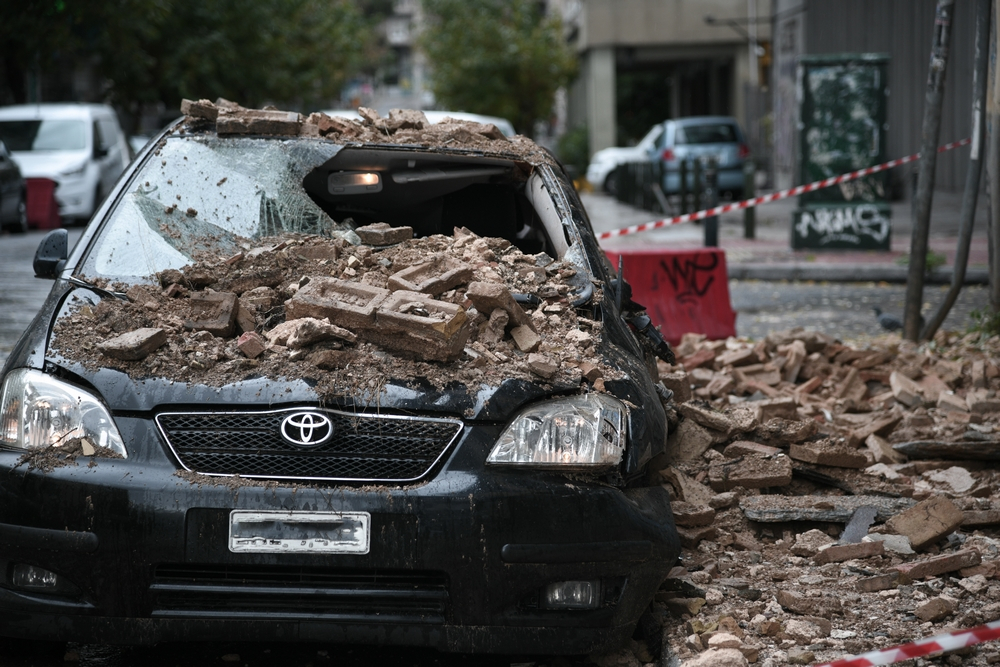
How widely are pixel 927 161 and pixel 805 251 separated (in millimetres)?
6675

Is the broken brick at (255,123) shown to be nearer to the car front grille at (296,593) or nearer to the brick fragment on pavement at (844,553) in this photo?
the car front grille at (296,593)

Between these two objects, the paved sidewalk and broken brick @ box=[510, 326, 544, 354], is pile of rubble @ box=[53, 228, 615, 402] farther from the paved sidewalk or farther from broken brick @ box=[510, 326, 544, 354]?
the paved sidewalk

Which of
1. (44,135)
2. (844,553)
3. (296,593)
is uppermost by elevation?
(44,135)

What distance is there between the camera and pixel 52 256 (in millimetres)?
4062

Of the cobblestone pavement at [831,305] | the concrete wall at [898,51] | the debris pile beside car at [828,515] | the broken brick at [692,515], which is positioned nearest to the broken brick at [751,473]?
the debris pile beside car at [828,515]

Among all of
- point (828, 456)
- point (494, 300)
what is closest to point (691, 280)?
point (828, 456)

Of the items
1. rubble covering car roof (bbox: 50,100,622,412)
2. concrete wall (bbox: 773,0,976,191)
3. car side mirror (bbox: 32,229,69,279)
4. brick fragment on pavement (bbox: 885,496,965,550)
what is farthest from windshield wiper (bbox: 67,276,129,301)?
concrete wall (bbox: 773,0,976,191)

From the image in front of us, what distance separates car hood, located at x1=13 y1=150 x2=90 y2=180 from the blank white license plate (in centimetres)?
1770

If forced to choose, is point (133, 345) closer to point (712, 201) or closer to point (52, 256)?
point (52, 256)

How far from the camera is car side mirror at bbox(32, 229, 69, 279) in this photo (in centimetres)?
404

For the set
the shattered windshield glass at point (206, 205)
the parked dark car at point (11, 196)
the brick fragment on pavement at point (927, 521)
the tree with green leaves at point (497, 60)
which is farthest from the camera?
the tree with green leaves at point (497, 60)

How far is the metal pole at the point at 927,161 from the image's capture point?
25.5ft

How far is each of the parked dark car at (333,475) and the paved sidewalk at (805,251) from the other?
828 cm

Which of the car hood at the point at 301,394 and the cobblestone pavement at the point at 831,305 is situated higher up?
the car hood at the point at 301,394
